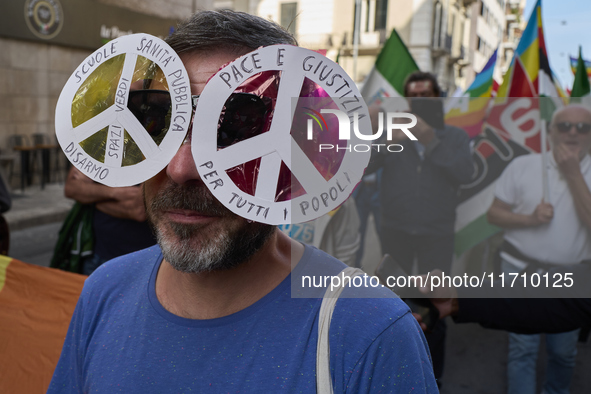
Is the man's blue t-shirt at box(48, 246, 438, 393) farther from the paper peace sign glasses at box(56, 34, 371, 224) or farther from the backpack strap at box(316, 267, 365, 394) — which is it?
the paper peace sign glasses at box(56, 34, 371, 224)

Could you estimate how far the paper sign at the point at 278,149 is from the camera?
3.25 ft

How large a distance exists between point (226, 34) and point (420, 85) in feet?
10.1

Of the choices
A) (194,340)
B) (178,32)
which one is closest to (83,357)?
(194,340)

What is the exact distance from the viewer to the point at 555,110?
1908 millimetres

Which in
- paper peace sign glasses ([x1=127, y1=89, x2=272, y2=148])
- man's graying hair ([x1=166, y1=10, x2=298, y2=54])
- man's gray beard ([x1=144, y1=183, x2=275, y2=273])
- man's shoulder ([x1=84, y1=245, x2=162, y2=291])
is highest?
man's graying hair ([x1=166, y1=10, x2=298, y2=54])

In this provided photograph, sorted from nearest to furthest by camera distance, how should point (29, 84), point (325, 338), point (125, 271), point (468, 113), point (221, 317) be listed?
point (325, 338)
point (221, 317)
point (125, 271)
point (468, 113)
point (29, 84)

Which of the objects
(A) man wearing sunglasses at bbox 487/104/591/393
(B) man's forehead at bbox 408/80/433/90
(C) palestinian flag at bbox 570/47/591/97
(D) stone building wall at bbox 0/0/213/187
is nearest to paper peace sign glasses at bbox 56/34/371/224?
(A) man wearing sunglasses at bbox 487/104/591/393

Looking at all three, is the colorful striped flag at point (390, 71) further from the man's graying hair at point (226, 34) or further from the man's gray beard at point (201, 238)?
the man's gray beard at point (201, 238)

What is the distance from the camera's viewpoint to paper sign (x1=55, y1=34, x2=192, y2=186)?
1040 millimetres

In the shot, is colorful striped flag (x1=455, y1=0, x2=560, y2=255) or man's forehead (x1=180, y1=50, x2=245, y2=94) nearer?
man's forehead (x1=180, y1=50, x2=245, y2=94)

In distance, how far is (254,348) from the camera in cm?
102

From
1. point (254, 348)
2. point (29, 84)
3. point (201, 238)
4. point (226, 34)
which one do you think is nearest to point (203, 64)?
point (226, 34)

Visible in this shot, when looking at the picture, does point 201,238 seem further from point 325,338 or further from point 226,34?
point 226,34

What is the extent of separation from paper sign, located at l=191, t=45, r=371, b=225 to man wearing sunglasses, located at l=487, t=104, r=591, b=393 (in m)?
0.97
